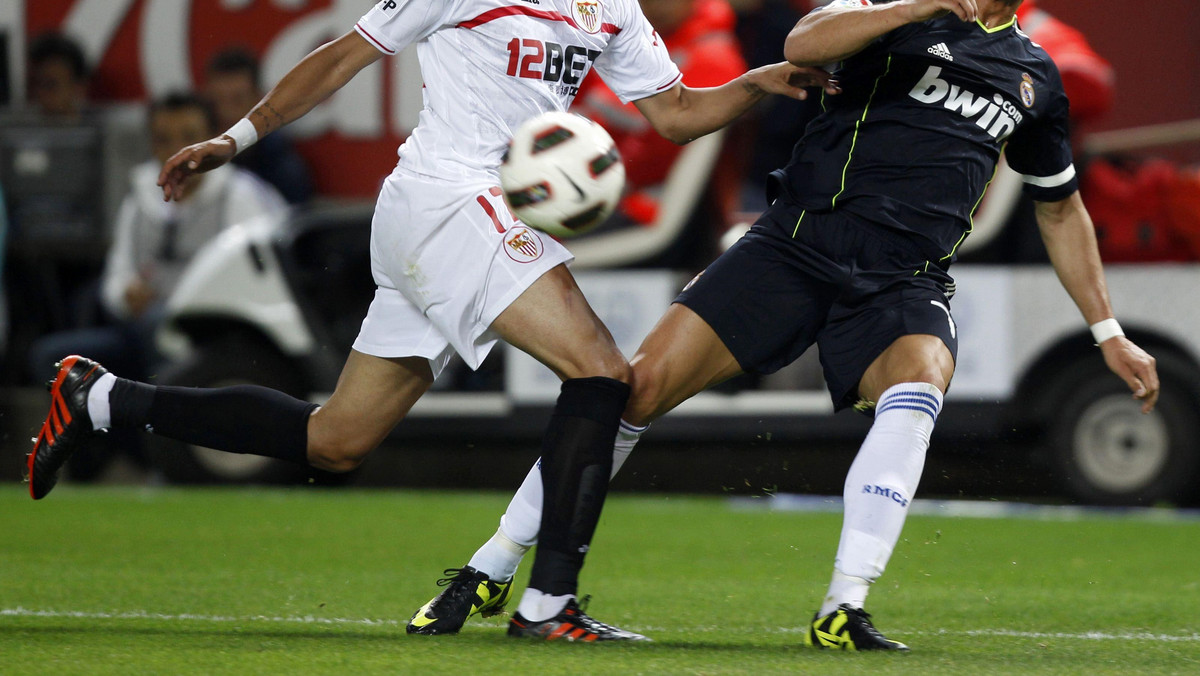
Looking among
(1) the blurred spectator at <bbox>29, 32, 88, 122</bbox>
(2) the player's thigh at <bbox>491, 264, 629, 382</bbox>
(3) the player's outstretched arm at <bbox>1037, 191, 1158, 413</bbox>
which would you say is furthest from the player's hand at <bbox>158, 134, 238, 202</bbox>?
(1) the blurred spectator at <bbox>29, 32, 88, 122</bbox>

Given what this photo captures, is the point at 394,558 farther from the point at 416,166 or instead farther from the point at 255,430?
the point at 416,166

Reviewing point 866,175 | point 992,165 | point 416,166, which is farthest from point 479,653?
point 992,165

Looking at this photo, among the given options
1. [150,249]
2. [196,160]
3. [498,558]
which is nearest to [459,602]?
[498,558]

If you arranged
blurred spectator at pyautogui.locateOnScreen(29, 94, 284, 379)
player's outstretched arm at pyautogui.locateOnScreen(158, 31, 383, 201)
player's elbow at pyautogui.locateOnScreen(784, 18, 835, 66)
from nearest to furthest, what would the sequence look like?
1. player's elbow at pyautogui.locateOnScreen(784, 18, 835, 66)
2. player's outstretched arm at pyautogui.locateOnScreen(158, 31, 383, 201)
3. blurred spectator at pyautogui.locateOnScreen(29, 94, 284, 379)

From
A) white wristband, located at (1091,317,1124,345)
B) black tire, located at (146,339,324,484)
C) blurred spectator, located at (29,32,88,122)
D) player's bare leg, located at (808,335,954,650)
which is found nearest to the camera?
player's bare leg, located at (808,335,954,650)

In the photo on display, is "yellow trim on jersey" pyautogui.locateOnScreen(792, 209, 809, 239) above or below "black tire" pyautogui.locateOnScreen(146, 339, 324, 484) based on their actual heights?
above

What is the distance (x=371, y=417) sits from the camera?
4551mm

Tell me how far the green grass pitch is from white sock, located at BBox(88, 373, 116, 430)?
1.81 feet

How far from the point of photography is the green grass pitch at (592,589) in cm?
384

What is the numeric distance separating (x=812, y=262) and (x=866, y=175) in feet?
0.93

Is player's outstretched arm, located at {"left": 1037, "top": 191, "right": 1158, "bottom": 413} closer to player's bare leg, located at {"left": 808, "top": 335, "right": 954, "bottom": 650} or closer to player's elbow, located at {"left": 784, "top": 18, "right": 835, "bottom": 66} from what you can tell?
player's bare leg, located at {"left": 808, "top": 335, "right": 954, "bottom": 650}

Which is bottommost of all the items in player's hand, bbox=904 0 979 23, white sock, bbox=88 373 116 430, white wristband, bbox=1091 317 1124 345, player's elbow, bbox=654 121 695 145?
white sock, bbox=88 373 116 430

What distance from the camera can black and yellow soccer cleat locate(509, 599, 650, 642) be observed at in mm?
4035

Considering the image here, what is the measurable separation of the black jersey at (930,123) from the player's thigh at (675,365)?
490 millimetres
